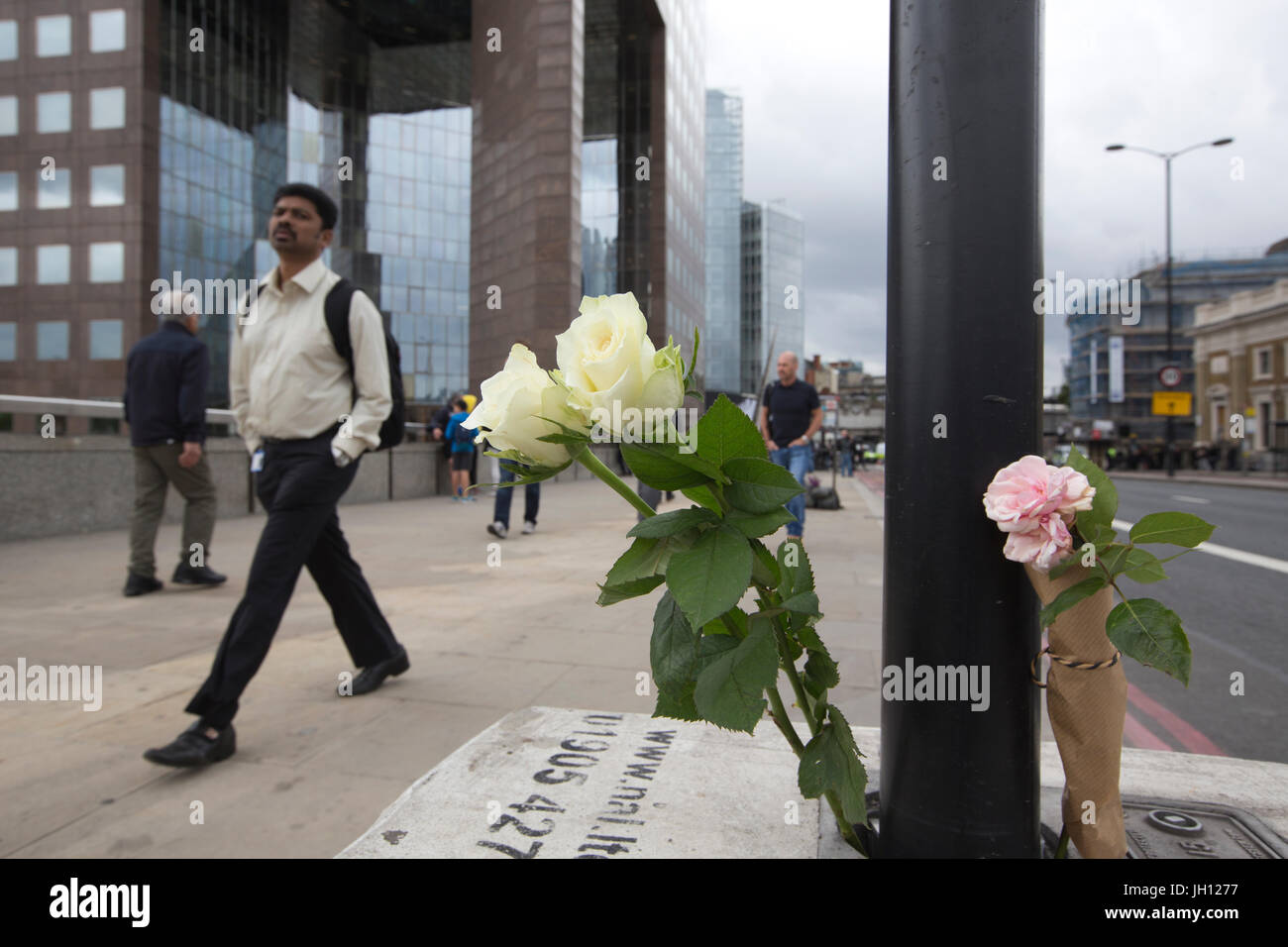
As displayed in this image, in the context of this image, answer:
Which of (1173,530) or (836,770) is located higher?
(1173,530)

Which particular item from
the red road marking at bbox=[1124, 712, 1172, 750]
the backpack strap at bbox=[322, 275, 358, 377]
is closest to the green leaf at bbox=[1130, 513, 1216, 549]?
the red road marking at bbox=[1124, 712, 1172, 750]

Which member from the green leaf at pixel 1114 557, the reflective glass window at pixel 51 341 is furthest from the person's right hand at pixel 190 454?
the reflective glass window at pixel 51 341

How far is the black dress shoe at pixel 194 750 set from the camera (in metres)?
2.46

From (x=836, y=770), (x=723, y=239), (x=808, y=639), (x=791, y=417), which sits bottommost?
(x=836, y=770)

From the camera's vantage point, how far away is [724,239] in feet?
274

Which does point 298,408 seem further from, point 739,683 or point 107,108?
point 107,108

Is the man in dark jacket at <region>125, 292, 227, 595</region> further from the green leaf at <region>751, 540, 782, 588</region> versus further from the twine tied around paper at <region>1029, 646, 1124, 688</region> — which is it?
the twine tied around paper at <region>1029, 646, 1124, 688</region>

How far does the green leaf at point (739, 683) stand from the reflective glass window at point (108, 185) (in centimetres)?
4299

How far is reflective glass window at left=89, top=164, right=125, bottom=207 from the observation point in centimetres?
3484

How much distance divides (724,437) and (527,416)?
0.27 meters

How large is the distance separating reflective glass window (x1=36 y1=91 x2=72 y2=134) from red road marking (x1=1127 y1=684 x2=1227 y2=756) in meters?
44.4

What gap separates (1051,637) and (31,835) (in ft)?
8.30

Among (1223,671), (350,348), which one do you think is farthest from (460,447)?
(1223,671)

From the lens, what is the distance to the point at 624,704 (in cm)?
311
